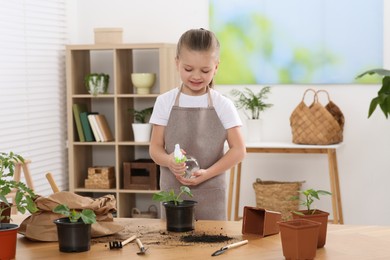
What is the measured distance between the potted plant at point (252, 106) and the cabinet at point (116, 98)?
549 millimetres

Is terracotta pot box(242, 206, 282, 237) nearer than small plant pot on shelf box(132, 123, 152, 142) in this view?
Yes

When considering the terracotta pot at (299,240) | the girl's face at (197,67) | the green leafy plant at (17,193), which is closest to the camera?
the terracotta pot at (299,240)

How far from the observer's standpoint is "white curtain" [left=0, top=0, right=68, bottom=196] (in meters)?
5.41

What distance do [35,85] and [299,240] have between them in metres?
3.97

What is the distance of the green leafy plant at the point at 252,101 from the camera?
5.93 metres

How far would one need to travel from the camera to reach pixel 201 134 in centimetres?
336

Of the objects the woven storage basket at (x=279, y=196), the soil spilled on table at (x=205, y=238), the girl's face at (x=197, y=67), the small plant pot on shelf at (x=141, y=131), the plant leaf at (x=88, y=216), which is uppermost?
the girl's face at (x=197, y=67)

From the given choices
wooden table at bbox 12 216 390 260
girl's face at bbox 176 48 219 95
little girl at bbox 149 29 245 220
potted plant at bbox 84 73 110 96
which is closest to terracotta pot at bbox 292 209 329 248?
wooden table at bbox 12 216 390 260

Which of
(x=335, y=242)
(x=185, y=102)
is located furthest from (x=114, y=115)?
(x=335, y=242)

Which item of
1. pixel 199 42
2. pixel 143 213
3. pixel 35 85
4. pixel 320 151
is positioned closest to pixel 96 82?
pixel 35 85

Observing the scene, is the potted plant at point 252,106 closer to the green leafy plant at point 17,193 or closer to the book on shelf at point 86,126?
the book on shelf at point 86,126

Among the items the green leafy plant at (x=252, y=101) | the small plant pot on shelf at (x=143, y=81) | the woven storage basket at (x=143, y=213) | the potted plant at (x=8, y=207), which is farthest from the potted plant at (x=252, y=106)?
the potted plant at (x=8, y=207)

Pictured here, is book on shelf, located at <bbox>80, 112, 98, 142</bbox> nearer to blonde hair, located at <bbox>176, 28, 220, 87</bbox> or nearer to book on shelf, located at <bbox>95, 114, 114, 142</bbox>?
book on shelf, located at <bbox>95, 114, 114, 142</bbox>

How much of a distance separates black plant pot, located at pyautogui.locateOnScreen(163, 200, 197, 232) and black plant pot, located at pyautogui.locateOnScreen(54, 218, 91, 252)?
1.18ft
